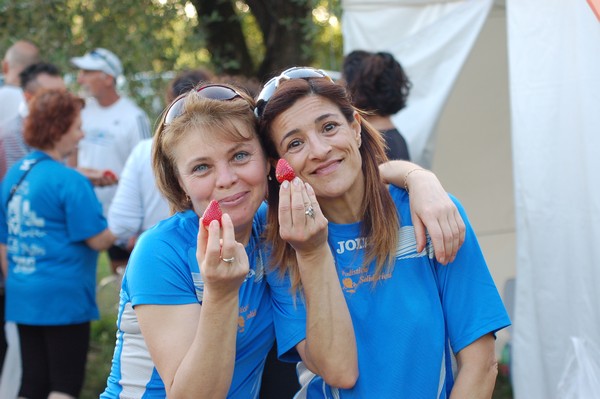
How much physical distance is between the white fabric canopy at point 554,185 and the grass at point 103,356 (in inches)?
64.9

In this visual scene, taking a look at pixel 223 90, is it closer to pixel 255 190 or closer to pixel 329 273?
pixel 255 190

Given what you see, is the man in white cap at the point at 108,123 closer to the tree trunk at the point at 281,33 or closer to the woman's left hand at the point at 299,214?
the tree trunk at the point at 281,33

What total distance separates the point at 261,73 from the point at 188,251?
441 cm

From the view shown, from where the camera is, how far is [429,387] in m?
2.00

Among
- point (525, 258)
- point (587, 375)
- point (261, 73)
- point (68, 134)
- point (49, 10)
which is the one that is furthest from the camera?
point (261, 73)

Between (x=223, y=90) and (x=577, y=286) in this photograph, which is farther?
(x=577, y=286)

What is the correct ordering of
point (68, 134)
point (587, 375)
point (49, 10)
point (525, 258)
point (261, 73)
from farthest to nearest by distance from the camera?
point (261, 73) < point (49, 10) < point (68, 134) < point (525, 258) < point (587, 375)

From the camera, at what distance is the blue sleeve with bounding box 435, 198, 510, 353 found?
2.04m

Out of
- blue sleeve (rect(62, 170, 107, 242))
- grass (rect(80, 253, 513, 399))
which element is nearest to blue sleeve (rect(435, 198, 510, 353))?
blue sleeve (rect(62, 170, 107, 242))

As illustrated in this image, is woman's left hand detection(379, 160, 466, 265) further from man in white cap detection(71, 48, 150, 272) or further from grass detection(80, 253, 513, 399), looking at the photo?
man in white cap detection(71, 48, 150, 272)

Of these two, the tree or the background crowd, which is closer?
the background crowd

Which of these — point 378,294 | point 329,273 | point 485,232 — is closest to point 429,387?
point 378,294

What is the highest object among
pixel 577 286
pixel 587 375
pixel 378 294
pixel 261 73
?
pixel 261 73

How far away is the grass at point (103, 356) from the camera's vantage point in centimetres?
529
